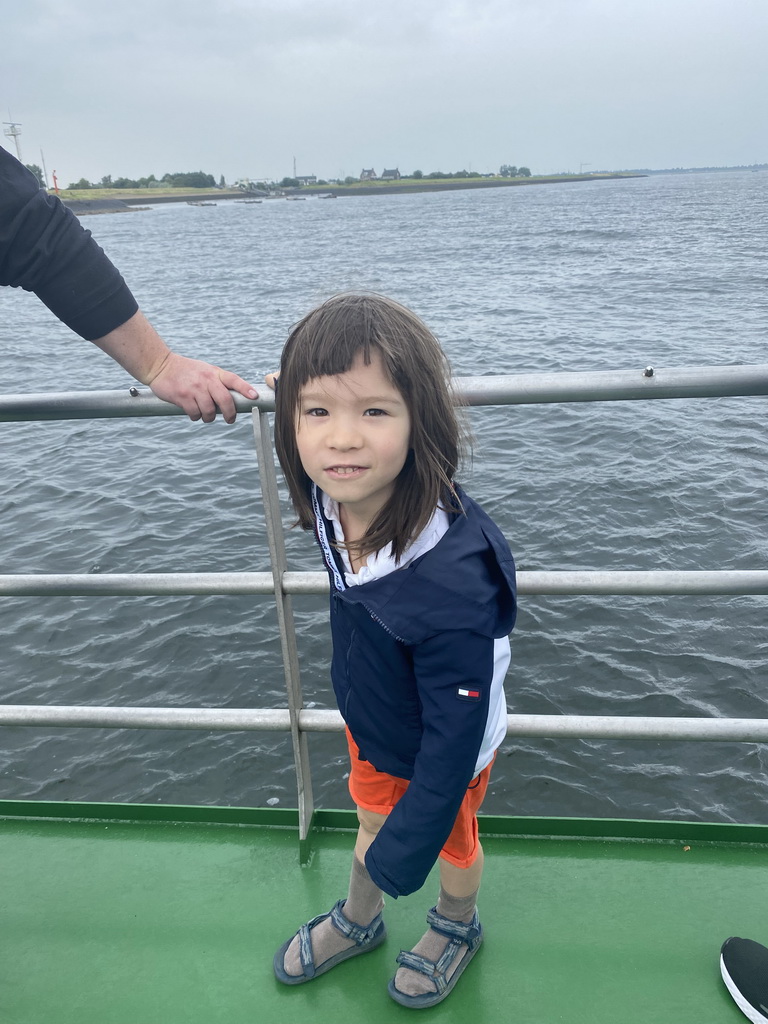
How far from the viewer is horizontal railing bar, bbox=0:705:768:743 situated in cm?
180

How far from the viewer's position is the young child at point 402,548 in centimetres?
131

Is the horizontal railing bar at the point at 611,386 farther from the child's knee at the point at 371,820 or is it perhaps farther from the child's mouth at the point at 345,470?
the child's knee at the point at 371,820

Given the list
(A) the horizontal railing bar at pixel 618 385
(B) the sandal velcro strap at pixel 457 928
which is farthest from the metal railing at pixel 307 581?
(B) the sandal velcro strap at pixel 457 928

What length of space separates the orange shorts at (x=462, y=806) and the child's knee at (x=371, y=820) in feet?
0.06

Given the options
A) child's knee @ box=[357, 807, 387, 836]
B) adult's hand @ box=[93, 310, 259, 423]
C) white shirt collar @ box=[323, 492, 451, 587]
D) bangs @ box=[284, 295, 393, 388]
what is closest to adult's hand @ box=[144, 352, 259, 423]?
adult's hand @ box=[93, 310, 259, 423]

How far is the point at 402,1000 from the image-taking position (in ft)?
5.50

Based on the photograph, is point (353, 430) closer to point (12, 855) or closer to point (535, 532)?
point (12, 855)

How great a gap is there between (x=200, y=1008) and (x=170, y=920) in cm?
26

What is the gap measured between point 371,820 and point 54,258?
1.30m

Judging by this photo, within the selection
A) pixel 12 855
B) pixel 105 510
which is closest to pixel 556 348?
pixel 105 510

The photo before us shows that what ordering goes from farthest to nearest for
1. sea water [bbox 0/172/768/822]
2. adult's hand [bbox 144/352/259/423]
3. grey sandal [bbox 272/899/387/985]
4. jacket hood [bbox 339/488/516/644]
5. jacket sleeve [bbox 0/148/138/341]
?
1. sea water [bbox 0/172/768/822]
2. grey sandal [bbox 272/899/387/985]
3. adult's hand [bbox 144/352/259/423]
4. jacket sleeve [bbox 0/148/138/341]
5. jacket hood [bbox 339/488/516/644]

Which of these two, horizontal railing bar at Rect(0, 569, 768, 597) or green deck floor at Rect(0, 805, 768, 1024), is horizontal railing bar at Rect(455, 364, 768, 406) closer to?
horizontal railing bar at Rect(0, 569, 768, 597)

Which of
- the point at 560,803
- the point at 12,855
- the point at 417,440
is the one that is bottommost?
the point at 560,803

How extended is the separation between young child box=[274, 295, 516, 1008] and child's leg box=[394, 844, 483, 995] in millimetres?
323
